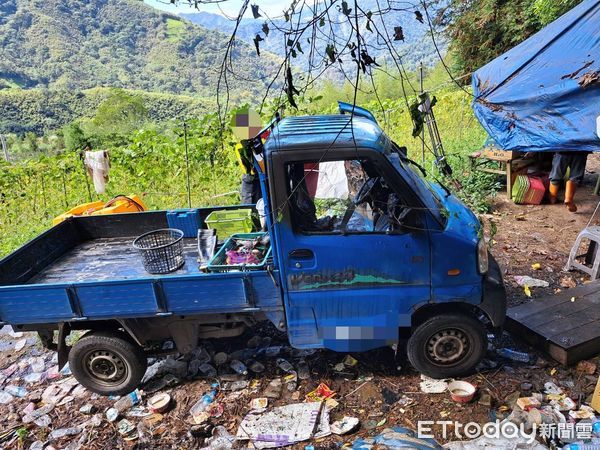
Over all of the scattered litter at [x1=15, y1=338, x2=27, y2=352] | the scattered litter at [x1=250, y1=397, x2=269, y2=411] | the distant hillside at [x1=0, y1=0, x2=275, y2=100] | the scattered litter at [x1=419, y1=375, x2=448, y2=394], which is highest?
the distant hillside at [x1=0, y1=0, x2=275, y2=100]

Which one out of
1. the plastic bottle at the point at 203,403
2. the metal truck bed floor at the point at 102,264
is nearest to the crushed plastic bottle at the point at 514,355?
the plastic bottle at the point at 203,403

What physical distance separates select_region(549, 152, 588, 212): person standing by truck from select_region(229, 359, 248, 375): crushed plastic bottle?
6028mm

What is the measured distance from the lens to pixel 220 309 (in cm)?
330

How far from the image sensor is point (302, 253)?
3107mm

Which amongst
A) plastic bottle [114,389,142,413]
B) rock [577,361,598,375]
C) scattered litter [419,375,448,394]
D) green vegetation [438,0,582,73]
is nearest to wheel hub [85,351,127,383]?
plastic bottle [114,389,142,413]

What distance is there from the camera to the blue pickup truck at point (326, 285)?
120 inches

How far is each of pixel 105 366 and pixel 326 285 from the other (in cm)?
211

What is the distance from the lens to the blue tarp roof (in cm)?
431

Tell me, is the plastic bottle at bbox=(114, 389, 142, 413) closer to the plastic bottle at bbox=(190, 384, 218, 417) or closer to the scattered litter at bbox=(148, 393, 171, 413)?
the scattered litter at bbox=(148, 393, 171, 413)

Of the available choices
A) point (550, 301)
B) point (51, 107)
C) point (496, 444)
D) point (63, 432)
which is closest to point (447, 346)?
point (496, 444)

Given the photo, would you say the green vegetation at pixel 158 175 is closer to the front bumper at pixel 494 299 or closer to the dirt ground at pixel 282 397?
the dirt ground at pixel 282 397

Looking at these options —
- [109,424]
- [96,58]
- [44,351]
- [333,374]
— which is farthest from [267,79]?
[96,58]

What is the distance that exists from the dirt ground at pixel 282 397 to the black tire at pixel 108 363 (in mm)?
141

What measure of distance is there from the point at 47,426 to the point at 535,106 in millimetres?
6015
